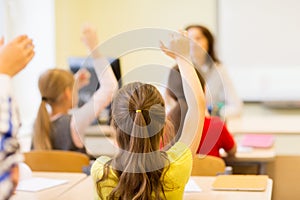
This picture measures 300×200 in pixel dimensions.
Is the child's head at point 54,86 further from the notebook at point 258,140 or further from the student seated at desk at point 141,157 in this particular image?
the student seated at desk at point 141,157

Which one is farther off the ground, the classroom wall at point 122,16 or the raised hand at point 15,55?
the raised hand at point 15,55

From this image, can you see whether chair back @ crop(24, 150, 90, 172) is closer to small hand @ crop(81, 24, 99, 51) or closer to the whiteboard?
small hand @ crop(81, 24, 99, 51)

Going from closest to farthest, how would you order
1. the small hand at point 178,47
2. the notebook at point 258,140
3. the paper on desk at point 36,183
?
the small hand at point 178,47
the paper on desk at point 36,183
the notebook at point 258,140

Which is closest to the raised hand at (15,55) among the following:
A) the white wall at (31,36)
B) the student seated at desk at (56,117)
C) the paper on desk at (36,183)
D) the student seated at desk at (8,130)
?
the student seated at desk at (8,130)

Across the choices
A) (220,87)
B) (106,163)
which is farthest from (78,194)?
(220,87)

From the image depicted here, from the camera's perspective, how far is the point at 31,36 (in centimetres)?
416

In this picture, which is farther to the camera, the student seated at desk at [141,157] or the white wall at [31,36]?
the white wall at [31,36]

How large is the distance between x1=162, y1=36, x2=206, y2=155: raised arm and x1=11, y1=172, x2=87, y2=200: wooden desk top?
21.5 inches

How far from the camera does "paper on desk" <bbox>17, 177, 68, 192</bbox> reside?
6.72 feet

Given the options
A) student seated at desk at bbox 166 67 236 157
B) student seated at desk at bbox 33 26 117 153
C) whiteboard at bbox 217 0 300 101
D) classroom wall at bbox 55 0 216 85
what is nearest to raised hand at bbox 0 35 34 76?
student seated at desk at bbox 166 67 236 157

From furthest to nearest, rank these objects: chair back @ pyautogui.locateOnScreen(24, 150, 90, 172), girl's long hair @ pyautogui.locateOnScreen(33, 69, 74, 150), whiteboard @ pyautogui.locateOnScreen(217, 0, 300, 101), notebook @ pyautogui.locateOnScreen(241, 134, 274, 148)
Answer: whiteboard @ pyautogui.locateOnScreen(217, 0, 300, 101), notebook @ pyautogui.locateOnScreen(241, 134, 274, 148), girl's long hair @ pyautogui.locateOnScreen(33, 69, 74, 150), chair back @ pyautogui.locateOnScreen(24, 150, 90, 172)

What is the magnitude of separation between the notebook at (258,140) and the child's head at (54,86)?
3.36ft

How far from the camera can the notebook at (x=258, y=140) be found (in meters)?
3.08

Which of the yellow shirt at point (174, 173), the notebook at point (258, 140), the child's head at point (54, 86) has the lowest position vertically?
the notebook at point (258, 140)
